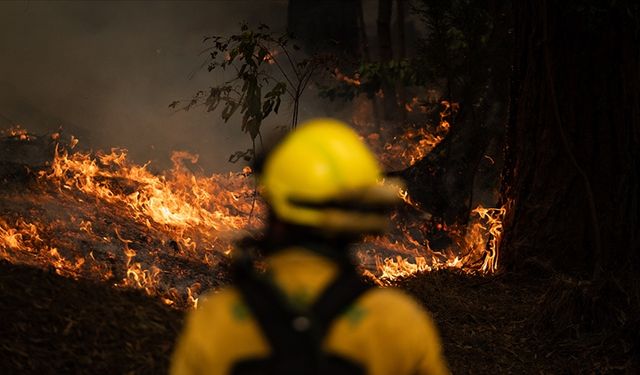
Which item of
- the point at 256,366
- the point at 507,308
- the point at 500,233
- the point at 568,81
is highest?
the point at 568,81

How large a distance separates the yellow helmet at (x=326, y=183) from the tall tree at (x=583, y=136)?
383 centimetres

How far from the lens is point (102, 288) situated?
394 centimetres

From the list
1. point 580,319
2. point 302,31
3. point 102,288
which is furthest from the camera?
point 302,31

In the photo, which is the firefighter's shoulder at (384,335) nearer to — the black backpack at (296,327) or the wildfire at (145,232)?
the black backpack at (296,327)

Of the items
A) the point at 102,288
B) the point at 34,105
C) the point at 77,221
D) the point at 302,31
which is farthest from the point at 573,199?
the point at 302,31

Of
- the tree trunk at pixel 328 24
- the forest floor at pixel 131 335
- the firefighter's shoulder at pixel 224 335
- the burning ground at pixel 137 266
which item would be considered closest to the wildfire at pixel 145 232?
the burning ground at pixel 137 266

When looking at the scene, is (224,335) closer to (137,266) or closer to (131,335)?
(131,335)

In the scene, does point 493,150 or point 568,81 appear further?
point 493,150

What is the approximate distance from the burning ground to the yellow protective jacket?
1770 mm

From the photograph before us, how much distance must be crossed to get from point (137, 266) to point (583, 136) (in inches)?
136

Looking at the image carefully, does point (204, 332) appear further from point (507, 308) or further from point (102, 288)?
point (507, 308)

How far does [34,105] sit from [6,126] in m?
2.59

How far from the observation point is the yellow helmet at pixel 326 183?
1746 millimetres

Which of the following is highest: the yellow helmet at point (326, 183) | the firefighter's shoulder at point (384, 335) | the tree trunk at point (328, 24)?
the tree trunk at point (328, 24)
